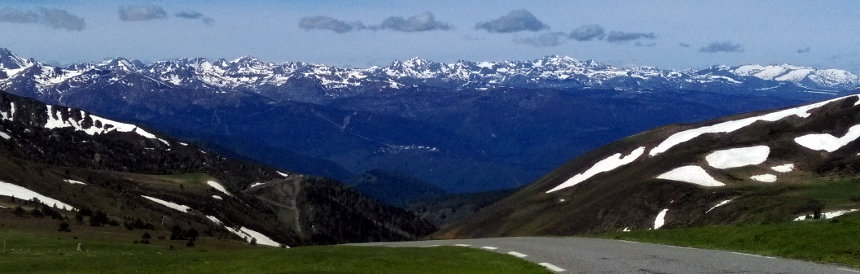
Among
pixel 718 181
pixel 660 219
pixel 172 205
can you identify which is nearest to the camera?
pixel 660 219

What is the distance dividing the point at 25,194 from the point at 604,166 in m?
118

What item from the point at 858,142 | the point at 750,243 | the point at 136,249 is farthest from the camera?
the point at 858,142

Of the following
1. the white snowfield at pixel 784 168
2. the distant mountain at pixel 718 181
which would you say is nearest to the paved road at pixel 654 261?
the distant mountain at pixel 718 181

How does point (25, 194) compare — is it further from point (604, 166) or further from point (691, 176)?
point (604, 166)

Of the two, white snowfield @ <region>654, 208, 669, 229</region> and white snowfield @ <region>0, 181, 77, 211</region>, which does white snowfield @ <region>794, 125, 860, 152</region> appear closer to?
white snowfield @ <region>654, 208, 669, 229</region>

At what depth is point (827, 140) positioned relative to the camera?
12100cm

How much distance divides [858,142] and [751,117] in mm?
50149

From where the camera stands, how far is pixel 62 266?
32156 mm

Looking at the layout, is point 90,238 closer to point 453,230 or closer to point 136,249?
point 136,249

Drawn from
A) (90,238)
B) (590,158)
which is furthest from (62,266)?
(590,158)

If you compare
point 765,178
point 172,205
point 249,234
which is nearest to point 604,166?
point 765,178

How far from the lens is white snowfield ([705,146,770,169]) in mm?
119625

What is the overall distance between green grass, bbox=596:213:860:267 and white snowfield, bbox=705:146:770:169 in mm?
82797

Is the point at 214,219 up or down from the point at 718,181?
down
